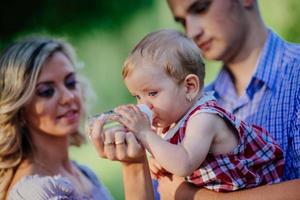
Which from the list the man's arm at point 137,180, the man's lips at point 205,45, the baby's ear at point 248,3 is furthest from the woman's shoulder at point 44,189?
the baby's ear at point 248,3

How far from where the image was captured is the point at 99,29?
6.39 m

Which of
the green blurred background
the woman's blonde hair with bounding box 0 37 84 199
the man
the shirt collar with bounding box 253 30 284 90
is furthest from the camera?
the green blurred background

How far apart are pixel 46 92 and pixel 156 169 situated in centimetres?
141

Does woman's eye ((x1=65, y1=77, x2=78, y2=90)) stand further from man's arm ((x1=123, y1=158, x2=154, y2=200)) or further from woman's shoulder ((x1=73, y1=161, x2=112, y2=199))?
man's arm ((x1=123, y1=158, x2=154, y2=200))

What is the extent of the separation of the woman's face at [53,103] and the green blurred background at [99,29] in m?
2.48

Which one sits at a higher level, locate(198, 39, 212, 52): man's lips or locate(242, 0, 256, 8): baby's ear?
locate(242, 0, 256, 8): baby's ear

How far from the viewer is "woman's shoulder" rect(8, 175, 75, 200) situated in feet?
9.00

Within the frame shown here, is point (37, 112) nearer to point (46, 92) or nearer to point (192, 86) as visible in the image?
point (46, 92)

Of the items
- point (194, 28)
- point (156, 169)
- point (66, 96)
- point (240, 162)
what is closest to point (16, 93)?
point (66, 96)

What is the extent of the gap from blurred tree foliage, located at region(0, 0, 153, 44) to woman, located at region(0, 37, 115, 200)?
2772 mm

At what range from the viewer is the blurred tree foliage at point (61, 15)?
20.9 ft

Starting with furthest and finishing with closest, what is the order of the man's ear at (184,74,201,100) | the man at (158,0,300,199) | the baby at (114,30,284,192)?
the man at (158,0,300,199) < the man's ear at (184,74,201,100) < the baby at (114,30,284,192)

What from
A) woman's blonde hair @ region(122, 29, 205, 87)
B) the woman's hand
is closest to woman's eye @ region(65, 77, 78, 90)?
woman's blonde hair @ region(122, 29, 205, 87)

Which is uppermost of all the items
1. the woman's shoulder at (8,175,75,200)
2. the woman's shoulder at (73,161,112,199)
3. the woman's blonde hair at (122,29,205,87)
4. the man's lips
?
A: the woman's blonde hair at (122,29,205,87)
